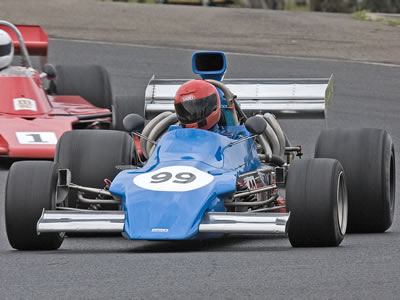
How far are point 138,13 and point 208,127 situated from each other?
70.2 ft

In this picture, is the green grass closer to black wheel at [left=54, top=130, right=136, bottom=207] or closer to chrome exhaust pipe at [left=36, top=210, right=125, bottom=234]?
black wheel at [left=54, top=130, right=136, bottom=207]

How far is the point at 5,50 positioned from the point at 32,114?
3.91 feet

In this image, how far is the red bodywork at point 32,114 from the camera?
14875 millimetres

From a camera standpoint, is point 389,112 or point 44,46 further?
point 389,112

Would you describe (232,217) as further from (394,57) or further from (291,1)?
(291,1)

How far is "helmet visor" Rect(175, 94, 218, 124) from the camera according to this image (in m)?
10.4

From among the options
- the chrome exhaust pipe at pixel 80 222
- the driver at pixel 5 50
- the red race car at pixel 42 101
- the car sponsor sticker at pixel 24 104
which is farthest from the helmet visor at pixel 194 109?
the driver at pixel 5 50

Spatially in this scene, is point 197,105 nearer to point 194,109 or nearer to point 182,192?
point 194,109

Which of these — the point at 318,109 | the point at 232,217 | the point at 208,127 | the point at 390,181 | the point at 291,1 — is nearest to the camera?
the point at 232,217

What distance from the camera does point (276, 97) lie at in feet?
41.4

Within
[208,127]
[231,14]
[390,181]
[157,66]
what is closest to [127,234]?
[208,127]

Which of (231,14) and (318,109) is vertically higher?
(318,109)

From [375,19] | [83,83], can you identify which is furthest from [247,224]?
[375,19]

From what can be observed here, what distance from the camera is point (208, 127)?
1048 cm
